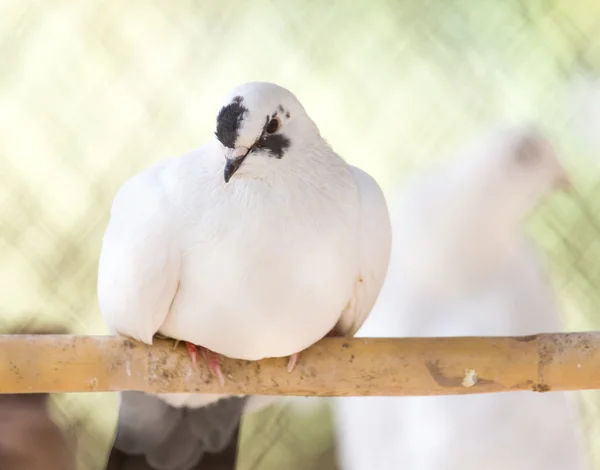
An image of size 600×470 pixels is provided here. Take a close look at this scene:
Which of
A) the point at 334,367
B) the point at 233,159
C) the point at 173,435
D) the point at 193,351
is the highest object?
the point at 233,159

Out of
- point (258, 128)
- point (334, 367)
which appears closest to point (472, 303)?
point (334, 367)

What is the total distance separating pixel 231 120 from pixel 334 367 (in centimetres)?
43

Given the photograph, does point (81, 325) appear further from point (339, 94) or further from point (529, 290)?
point (529, 290)

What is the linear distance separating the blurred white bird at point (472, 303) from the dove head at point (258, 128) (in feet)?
2.20

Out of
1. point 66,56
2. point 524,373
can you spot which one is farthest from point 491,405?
point 66,56

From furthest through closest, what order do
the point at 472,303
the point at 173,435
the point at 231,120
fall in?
the point at 472,303, the point at 173,435, the point at 231,120

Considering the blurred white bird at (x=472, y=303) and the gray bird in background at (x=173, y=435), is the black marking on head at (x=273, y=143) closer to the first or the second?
the gray bird in background at (x=173, y=435)

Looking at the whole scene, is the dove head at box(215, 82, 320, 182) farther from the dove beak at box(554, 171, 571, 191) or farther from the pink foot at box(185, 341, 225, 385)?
the dove beak at box(554, 171, 571, 191)

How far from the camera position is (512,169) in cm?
164

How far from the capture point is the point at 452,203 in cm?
163

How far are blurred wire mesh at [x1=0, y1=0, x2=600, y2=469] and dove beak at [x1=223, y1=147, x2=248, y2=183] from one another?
25.7 inches

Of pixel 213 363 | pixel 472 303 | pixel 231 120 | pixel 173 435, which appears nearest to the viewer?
pixel 231 120

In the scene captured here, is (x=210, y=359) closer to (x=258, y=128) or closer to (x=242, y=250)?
(x=242, y=250)

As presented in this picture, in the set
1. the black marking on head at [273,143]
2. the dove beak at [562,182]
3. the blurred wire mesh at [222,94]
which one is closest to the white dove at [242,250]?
the black marking on head at [273,143]
